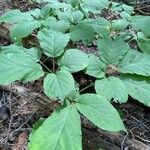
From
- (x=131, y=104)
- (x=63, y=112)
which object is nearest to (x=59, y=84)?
(x=63, y=112)

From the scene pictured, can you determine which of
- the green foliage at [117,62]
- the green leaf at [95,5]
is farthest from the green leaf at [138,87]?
the green leaf at [95,5]

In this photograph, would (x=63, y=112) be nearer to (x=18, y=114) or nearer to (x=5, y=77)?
(x=5, y=77)

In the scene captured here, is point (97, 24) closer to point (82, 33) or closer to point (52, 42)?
point (82, 33)

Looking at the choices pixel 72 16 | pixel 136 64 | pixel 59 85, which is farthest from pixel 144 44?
pixel 59 85

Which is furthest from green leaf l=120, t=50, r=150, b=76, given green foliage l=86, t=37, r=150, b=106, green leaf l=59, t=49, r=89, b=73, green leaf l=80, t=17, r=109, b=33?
green leaf l=80, t=17, r=109, b=33

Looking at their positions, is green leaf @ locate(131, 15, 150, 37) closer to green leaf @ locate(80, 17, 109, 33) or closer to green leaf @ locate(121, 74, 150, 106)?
green leaf @ locate(80, 17, 109, 33)
